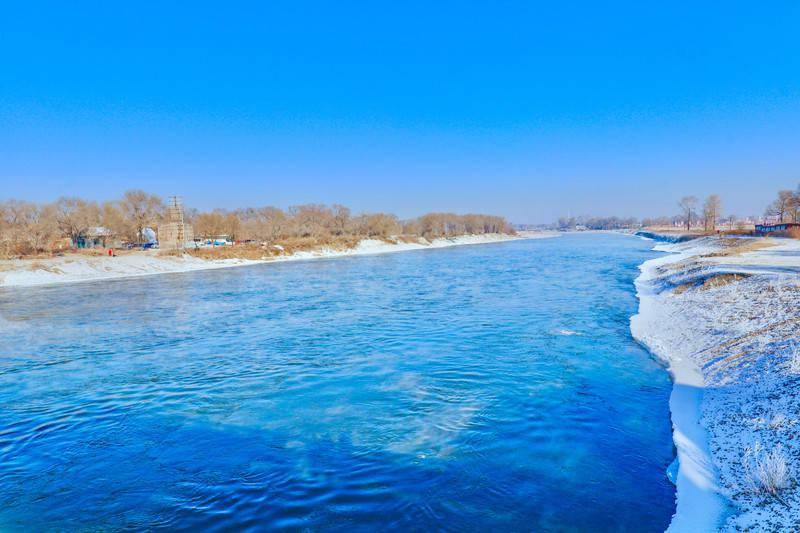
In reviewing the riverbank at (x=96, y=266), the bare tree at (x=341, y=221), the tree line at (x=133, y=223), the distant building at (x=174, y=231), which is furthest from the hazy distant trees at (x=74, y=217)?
the bare tree at (x=341, y=221)

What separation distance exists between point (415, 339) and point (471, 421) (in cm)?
771

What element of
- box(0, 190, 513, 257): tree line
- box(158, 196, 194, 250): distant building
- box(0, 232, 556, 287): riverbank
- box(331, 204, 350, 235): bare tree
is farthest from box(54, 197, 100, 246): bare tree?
box(331, 204, 350, 235): bare tree

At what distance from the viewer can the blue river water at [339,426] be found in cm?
708

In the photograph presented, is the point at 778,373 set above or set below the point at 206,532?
above

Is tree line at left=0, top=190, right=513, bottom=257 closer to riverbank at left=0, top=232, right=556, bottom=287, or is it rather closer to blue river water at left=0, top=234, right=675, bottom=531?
riverbank at left=0, top=232, right=556, bottom=287

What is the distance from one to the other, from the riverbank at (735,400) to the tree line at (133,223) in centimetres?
7200

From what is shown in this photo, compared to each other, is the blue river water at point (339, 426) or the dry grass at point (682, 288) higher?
the dry grass at point (682, 288)

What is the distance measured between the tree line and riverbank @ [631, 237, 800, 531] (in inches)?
2835

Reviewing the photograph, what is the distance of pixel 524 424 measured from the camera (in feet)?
32.9

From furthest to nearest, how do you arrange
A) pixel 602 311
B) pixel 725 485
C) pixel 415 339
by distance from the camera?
pixel 602 311 < pixel 415 339 < pixel 725 485

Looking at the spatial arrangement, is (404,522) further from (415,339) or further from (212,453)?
(415,339)

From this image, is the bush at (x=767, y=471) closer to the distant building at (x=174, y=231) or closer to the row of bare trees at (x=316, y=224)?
the distant building at (x=174, y=231)

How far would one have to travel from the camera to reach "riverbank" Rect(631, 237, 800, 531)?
6.38m

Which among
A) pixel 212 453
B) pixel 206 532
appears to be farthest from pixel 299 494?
pixel 212 453
